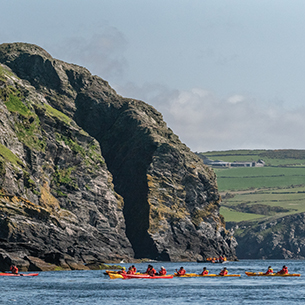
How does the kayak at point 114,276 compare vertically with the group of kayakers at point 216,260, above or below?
above

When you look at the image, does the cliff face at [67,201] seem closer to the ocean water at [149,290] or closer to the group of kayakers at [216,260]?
the group of kayakers at [216,260]

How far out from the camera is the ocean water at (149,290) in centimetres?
7556

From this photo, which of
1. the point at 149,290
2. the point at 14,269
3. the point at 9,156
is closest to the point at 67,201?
the point at 9,156

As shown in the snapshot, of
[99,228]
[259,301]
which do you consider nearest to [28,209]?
[99,228]

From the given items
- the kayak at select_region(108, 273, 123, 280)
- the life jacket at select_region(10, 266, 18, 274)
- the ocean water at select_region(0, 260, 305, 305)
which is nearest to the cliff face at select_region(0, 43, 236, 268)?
the life jacket at select_region(10, 266, 18, 274)

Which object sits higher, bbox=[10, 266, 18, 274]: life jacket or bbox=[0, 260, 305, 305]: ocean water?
bbox=[10, 266, 18, 274]: life jacket

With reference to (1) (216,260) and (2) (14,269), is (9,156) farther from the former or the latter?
(1) (216,260)

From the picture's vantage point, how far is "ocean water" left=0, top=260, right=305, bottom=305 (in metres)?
75.6

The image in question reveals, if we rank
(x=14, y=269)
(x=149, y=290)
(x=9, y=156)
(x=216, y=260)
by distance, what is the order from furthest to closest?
(x=216, y=260) → (x=9, y=156) → (x=14, y=269) → (x=149, y=290)

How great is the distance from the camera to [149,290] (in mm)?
88250

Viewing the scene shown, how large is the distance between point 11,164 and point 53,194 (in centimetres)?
2688

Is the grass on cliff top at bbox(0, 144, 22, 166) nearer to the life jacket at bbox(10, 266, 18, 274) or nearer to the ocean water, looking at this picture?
the ocean water

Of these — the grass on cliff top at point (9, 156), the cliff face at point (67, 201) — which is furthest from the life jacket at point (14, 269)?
the grass on cliff top at point (9, 156)

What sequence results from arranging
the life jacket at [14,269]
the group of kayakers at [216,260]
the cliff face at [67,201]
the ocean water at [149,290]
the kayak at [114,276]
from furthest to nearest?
1. the group of kayakers at [216,260]
2. the cliff face at [67,201]
3. the kayak at [114,276]
4. the life jacket at [14,269]
5. the ocean water at [149,290]
